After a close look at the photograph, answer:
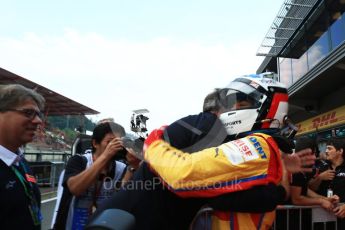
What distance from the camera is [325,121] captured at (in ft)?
43.6

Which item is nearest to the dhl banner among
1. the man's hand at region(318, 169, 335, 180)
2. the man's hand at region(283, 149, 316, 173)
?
the man's hand at region(318, 169, 335, 180)

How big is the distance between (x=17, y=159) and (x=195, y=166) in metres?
1.15

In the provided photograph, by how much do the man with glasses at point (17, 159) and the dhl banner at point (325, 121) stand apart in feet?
37.6

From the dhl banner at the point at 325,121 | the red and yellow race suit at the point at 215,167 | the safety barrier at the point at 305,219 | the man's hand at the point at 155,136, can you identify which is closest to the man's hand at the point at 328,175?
the safety barrier at the point at 305,219

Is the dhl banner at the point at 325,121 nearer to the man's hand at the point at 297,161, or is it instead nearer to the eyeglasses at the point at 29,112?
the man's hand at the point at 297,161

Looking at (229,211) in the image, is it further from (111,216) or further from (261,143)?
(111,216)

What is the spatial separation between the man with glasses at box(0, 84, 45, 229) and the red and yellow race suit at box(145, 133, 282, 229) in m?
0.81

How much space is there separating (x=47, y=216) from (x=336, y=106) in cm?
1032

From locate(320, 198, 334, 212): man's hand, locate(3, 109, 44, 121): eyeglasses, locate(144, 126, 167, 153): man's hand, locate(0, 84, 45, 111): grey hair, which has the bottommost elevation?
locate(320, 198, 334, 212): man's hand

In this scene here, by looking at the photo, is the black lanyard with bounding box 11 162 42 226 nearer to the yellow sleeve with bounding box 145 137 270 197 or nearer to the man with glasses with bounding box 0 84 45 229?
the man with glasses with bounding box 0 84 45 229

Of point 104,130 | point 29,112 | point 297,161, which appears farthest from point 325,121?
point 29,112

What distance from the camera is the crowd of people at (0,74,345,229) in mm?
1330

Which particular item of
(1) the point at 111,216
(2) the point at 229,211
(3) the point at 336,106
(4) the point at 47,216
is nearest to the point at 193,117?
(2) the point at 229,211

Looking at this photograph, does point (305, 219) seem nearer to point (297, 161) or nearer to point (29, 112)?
point (297, 161)
